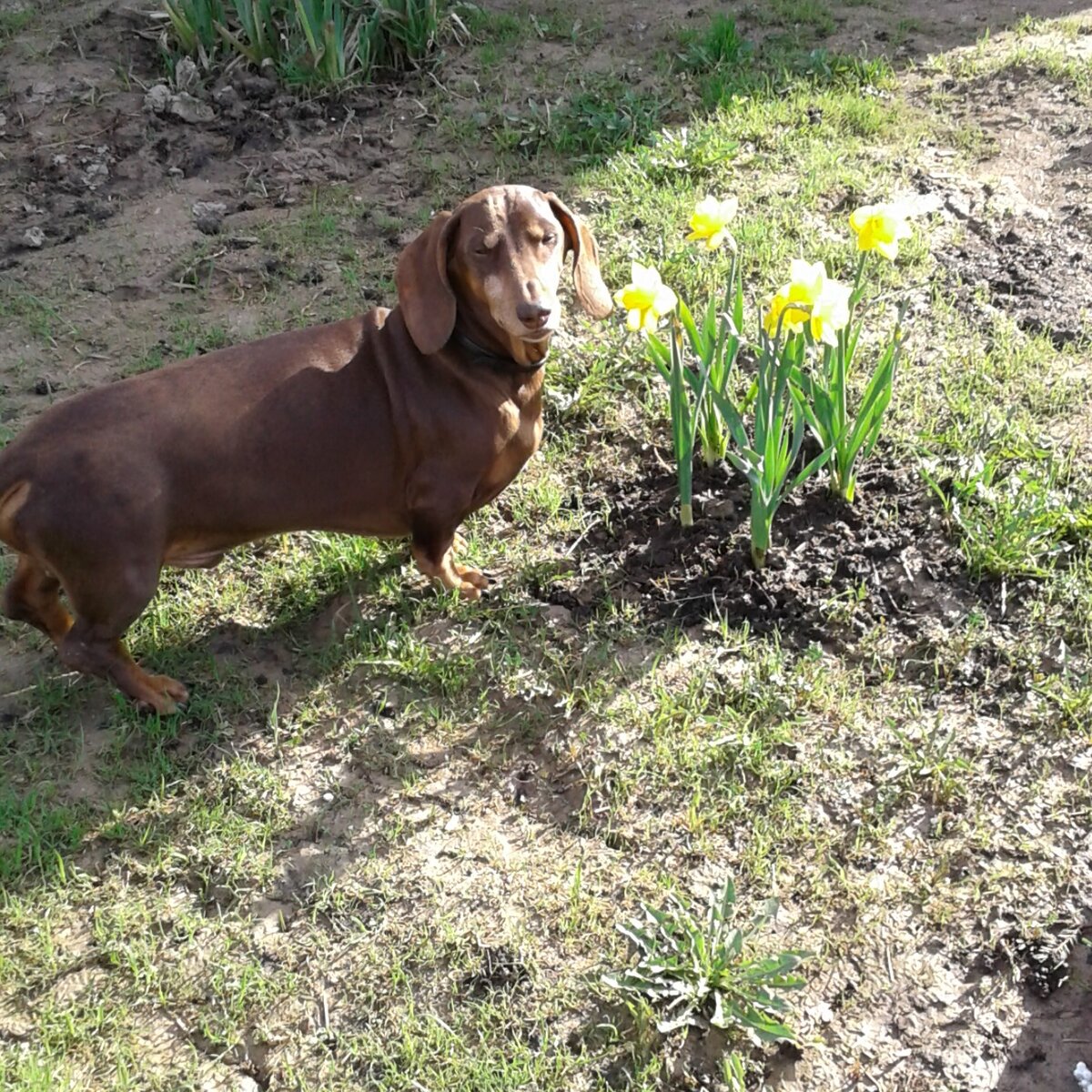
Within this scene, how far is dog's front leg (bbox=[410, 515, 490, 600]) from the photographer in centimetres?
310

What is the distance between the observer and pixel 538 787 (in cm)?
281

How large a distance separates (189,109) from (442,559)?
3.29 m

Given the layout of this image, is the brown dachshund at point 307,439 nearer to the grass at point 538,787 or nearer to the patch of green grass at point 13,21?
the grass at point 538,787

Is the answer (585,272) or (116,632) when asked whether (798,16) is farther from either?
(116,632)

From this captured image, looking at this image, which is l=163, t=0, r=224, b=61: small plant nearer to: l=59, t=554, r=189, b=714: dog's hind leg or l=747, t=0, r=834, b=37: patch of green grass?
l=747, t=0, r=834, b=37: patch of green grass

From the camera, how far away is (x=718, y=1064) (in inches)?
87.7

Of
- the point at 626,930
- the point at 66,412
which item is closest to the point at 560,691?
the point at 626,930

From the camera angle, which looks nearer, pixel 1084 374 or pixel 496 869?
pixel 496 869

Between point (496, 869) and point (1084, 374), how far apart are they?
2.66 meters

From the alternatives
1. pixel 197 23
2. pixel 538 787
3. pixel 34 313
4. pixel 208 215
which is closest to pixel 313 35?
pixel 197 23

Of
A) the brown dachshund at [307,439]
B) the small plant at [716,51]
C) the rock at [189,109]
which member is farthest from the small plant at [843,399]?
the rock at [189,109]

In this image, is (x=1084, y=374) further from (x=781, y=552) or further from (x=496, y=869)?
(x=496, y=869)

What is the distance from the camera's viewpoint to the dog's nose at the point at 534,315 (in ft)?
8.70

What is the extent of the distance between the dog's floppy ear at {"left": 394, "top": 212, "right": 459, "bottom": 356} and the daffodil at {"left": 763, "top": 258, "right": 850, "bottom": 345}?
0.83 m
